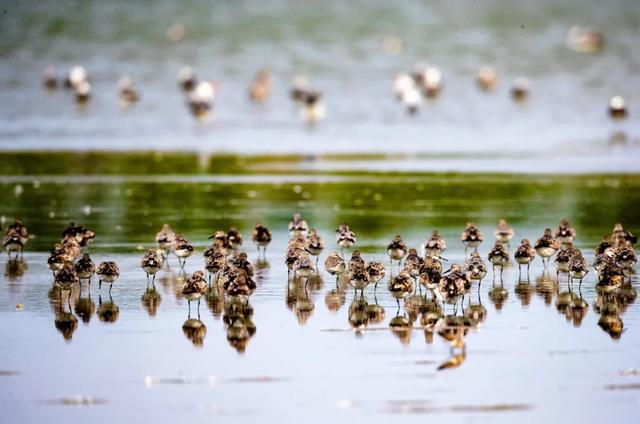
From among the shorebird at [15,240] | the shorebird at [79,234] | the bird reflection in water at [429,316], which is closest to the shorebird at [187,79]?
the shorebird at [79,234]

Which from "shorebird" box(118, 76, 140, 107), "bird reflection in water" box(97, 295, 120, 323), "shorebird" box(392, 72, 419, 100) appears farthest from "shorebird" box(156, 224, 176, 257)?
"shorebird" box(118, 76, 140, 107)

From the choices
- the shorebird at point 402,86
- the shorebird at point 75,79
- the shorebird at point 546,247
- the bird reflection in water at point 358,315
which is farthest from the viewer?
the shorebird at point 75,79

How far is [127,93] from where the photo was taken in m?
47.3

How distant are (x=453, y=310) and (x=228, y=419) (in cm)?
408

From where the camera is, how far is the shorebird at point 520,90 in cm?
4870

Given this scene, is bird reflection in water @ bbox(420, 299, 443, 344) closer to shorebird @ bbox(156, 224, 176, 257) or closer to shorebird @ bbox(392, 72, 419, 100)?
shorebird @ bbox(156, 224, 176, 257)

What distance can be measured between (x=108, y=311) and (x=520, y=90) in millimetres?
37377

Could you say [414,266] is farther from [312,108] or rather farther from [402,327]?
[312,108]

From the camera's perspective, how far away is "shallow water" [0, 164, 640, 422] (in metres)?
10.4

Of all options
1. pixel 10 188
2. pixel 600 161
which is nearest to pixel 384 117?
pixel 600 161

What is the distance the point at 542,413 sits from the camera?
403 inches

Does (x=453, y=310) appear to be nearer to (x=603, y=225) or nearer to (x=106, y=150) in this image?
(x=603, y=225)

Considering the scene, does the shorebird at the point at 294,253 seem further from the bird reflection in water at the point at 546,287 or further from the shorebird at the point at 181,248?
the bird reflection in water at the point at 546,287

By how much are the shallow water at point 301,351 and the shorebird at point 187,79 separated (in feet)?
107
